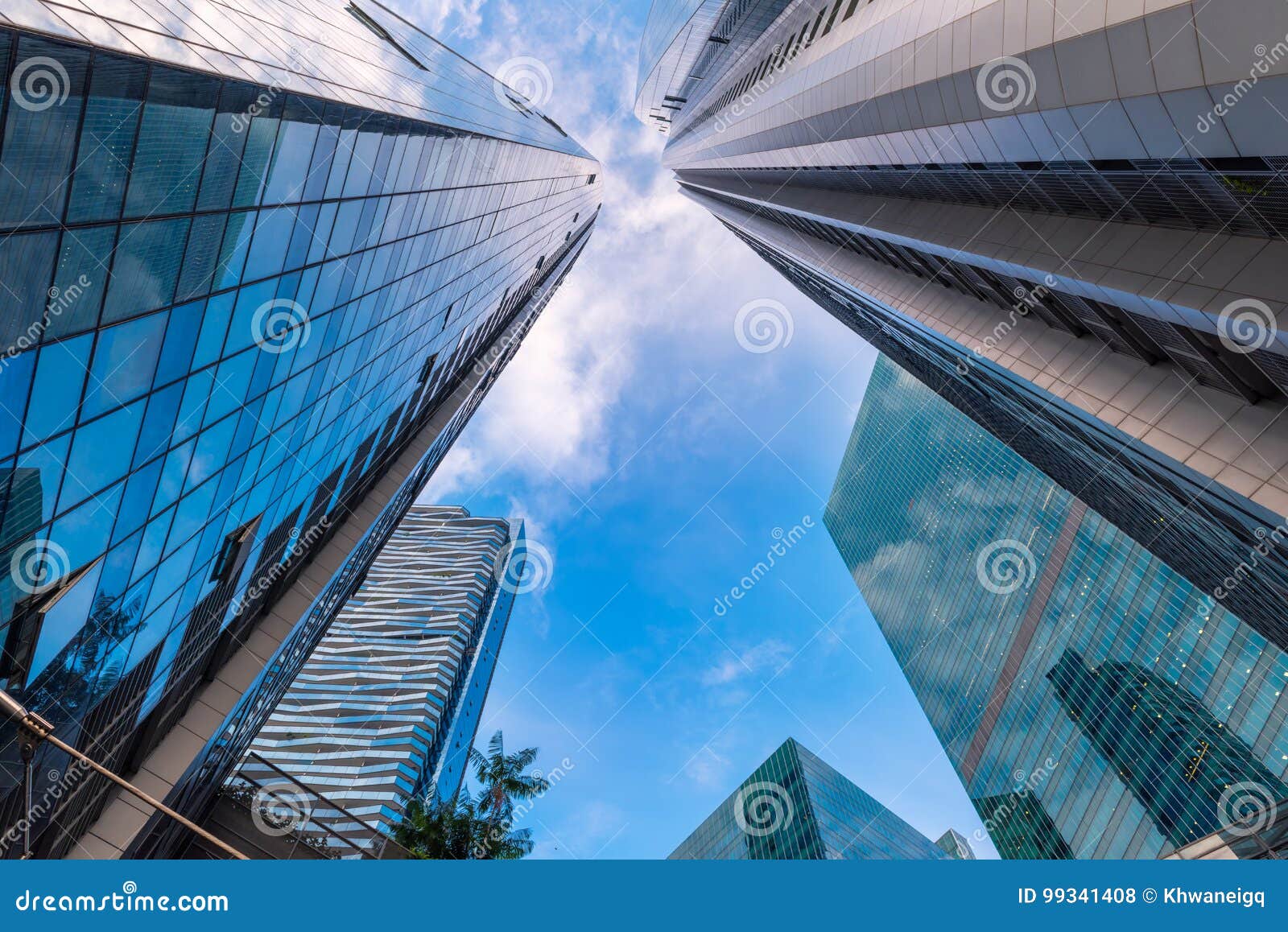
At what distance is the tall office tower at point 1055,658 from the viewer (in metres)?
68.9

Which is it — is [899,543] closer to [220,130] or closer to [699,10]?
[699,10]

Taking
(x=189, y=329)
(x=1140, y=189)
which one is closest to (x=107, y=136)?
(x=189, y=329)

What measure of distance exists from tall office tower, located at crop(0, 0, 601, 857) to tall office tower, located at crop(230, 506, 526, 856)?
1551 inches

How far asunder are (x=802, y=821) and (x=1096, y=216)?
9903 cm

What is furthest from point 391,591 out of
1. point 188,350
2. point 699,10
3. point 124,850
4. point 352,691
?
point 188,350

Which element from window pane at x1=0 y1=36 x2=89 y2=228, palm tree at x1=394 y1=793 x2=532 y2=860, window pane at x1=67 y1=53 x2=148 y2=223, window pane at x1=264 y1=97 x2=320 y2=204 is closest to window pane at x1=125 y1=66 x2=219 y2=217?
window pane at x1=67 y1=53 x2=148 y2=223

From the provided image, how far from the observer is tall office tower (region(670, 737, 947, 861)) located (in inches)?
3903

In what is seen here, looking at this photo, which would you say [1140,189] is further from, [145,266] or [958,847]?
[958,847]

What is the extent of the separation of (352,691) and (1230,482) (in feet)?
305

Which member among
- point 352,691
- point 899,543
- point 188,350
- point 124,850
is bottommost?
point 124,850

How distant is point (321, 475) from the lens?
27.9m

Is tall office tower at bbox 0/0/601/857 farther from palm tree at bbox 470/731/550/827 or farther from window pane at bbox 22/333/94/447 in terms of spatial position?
palm tree at bbox 470/731/550/827

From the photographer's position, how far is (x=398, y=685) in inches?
3583

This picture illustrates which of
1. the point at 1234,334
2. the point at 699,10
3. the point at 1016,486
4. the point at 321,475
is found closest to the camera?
the point at 1234,334
